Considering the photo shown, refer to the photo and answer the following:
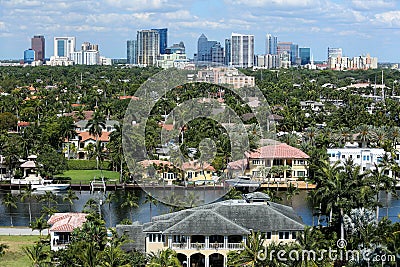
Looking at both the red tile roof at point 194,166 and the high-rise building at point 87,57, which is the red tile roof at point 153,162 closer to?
the red tile roof at point 194,166

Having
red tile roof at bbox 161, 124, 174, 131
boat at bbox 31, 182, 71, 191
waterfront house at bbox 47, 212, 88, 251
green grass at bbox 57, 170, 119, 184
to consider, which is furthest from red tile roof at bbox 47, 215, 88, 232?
red tile roof at bbox 161, 124, 174, 131

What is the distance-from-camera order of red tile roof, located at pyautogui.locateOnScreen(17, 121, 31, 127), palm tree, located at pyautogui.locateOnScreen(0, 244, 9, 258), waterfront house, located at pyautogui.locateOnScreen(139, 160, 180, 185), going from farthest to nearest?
Answer: 1. red tile roof, located at pyautogui.locateOnScreen(17, 121, 31, 127)
2. waterfront house, located at pyautogui.locateOnScreen(139, 160, 180, 185)
3. palm tree, located at pyautogui.locateOnScreen(0, 244, 9, 258)

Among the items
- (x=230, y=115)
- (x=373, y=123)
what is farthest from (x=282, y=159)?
(x=373, y=123)

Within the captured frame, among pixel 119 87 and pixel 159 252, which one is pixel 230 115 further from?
pixel 119 87

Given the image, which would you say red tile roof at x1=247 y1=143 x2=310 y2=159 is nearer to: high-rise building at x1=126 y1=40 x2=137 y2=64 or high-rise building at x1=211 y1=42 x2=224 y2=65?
high-rise building at x1=211 y1=42 x2=224 y2=65

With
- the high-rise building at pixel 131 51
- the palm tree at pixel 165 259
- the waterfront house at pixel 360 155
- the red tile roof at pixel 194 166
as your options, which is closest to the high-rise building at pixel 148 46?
the high-rise building at pixel 131 51

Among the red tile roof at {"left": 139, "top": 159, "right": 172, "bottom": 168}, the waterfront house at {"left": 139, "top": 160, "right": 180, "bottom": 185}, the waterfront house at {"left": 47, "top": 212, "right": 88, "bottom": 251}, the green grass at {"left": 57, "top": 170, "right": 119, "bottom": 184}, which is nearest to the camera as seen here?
the waterfront house at {"left": 47, "top": 212, "right": 88, "bottom": 251}
